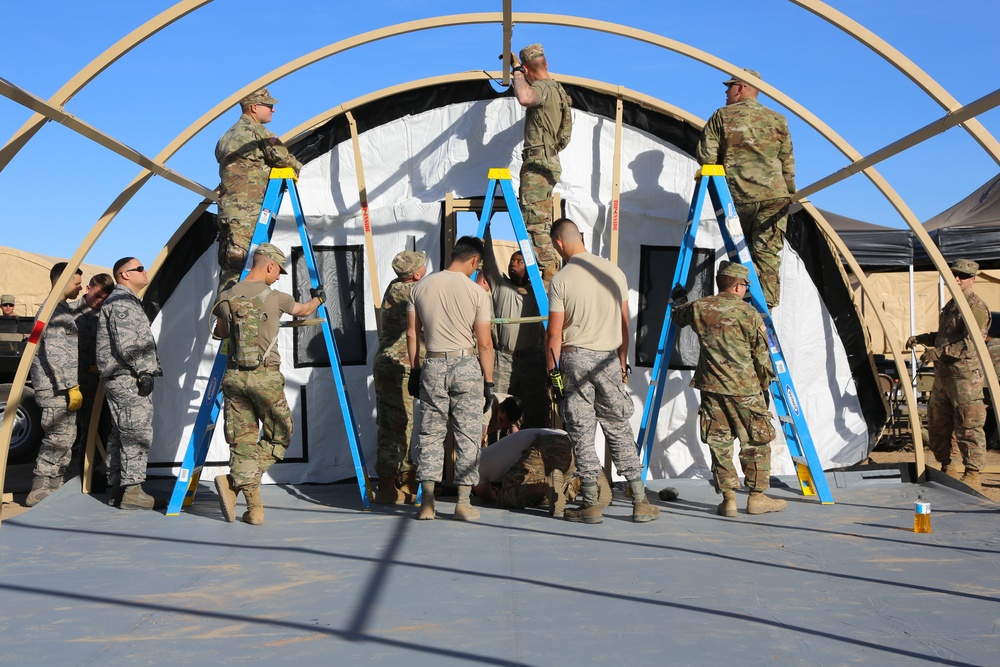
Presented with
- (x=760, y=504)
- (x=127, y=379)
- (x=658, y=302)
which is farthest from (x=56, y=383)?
(x=760, y=504)

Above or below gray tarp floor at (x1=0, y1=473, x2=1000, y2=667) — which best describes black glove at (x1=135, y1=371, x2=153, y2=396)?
above

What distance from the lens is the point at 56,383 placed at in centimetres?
804

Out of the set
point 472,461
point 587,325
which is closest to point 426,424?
point 472,461

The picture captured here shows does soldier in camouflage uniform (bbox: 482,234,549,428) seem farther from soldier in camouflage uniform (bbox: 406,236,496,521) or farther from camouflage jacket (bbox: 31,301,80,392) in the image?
camouflage jacket (bbox: 31,301,80,392)

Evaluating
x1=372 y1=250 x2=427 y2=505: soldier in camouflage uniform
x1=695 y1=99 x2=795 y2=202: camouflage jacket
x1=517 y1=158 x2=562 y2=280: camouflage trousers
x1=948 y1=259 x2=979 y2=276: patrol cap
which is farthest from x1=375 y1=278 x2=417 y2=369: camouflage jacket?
x1=948 y1=259 x2=979 y2=276: patrol cap

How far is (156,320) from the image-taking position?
8.95 meters

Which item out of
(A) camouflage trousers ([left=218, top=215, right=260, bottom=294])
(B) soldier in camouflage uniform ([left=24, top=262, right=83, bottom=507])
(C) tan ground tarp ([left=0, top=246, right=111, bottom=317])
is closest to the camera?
(A) camouflage trousers ([left=218, top=215, right=260, bottom=294])

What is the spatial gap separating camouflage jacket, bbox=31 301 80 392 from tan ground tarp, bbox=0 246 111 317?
12.1 meters

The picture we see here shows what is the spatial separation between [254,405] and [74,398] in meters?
2.07

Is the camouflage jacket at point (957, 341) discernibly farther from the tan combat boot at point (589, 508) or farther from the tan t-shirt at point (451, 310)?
the tan t-shirt at point (451, 310)

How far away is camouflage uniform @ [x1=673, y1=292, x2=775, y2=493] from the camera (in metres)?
6.85

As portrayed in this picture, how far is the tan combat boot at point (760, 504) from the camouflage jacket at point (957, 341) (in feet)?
11.8

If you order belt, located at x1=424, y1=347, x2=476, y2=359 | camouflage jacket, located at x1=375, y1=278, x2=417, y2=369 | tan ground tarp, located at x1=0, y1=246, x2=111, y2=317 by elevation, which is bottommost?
belt, located at x1=424, y1=347, x2=476, y2=359

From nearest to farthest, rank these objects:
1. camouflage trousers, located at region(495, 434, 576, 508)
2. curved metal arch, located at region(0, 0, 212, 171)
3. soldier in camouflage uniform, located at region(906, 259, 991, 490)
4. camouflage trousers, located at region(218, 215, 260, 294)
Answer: curved metal arch, located at region(0, 0, 212, 171) → camouflage trousers, located at region(495, 434, 576, 508) → camouflage trousers, located at region(218, 215, 260, 294) → soldier in camouflage uniform, located at region(906, 259, 991, 490)
